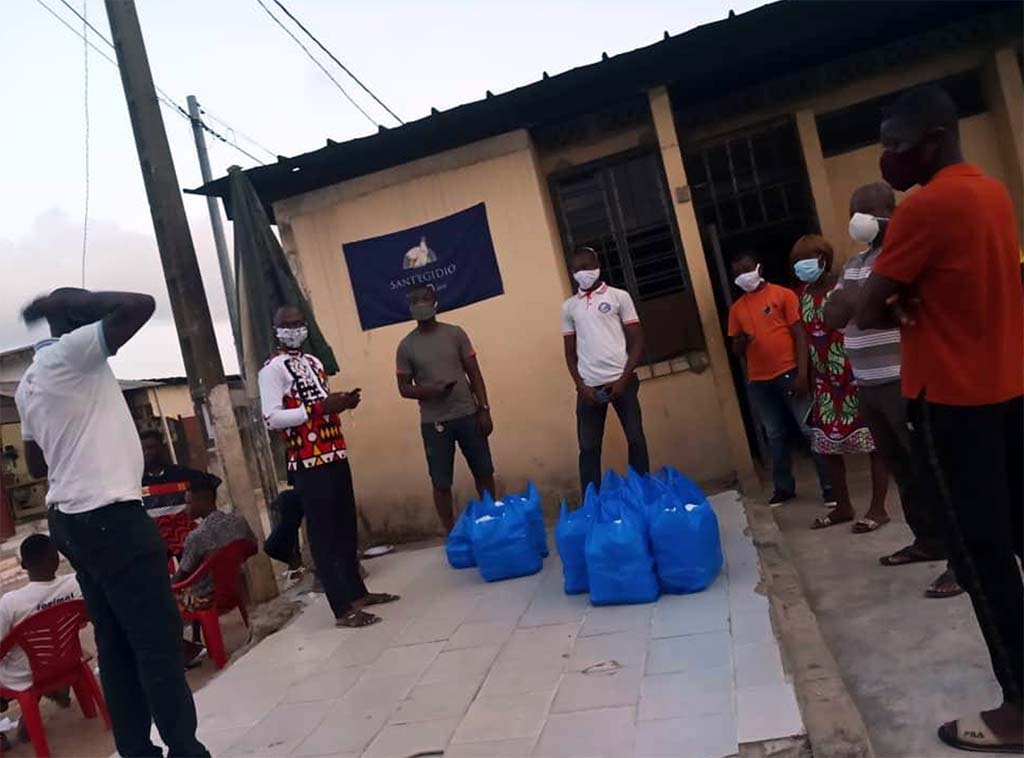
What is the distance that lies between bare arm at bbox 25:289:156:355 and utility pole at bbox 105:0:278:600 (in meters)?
2.99

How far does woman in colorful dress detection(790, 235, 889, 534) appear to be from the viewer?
5.37 m

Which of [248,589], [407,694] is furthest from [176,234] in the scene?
[407,694]

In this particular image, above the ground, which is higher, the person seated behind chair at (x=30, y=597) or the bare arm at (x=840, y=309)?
the bare arm at (x=840, y=309)

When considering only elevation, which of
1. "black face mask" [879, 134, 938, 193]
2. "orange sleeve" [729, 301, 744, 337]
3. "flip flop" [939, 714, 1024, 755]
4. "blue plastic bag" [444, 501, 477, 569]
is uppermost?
"black face mask" [879, 134, 938, 193]

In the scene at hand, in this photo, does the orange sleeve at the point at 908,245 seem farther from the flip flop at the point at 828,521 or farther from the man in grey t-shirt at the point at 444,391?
the man in grey t-shirt at the point at 444,391

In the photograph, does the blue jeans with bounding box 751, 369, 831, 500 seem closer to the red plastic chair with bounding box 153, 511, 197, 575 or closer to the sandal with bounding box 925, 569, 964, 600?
the sandal with bounding box 925, 569, 964, 600

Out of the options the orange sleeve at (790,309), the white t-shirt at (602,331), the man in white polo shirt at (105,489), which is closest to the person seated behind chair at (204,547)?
the man in white polo shirt at (105,489)

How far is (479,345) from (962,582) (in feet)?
16.3

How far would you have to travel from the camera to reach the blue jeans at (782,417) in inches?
239

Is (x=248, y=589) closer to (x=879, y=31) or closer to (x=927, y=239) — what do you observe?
(x=927, y=239)

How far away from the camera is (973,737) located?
9.30ft

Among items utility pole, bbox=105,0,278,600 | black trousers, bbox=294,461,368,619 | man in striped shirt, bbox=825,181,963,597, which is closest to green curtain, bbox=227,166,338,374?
utility pole, bbox=105,0,278,600

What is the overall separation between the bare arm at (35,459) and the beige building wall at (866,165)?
6484 mm

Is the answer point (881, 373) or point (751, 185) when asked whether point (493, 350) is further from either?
point (881, 373)
